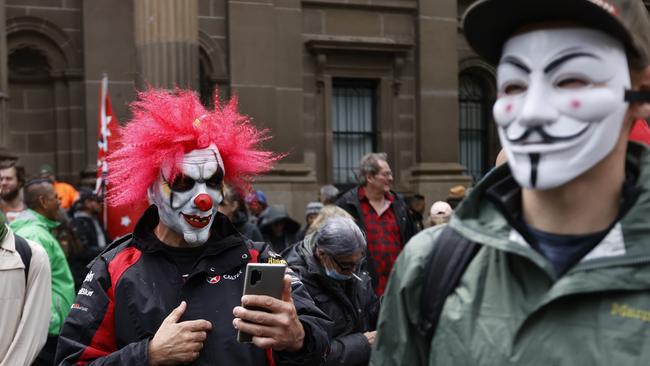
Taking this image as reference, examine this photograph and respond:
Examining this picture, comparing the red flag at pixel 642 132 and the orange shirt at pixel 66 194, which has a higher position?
the red flag at pixel 642 132

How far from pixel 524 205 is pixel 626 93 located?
0.32 metres

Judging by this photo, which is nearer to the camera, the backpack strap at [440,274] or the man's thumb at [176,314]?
the backpack strap at [440,274]

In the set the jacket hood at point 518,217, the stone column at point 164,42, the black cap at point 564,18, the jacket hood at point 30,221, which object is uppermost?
the stone column at point 164,42

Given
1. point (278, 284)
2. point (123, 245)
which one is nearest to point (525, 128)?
point (278, 284)

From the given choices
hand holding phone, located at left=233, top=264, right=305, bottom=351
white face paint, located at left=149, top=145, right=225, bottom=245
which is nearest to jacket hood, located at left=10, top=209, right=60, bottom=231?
white face paint, located at left=149, top=145, right=225, bottom=245

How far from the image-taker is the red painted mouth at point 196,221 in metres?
3.34

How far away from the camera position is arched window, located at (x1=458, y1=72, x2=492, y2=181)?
51.6ft

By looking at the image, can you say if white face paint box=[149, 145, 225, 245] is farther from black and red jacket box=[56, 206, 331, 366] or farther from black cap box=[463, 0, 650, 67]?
black cap box=[463, 0, 650, 67]

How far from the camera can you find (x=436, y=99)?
14625 mm

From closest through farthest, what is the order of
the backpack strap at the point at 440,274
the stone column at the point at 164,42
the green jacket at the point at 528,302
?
1. the green jacket at the point at 528,302
2. the backpack strap at the point at 440,274
3. the stone column at the point at 164,42

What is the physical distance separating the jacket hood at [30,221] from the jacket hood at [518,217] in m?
4.25

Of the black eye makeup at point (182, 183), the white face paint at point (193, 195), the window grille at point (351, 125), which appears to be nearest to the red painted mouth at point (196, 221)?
the white face paint at point (193, 195)

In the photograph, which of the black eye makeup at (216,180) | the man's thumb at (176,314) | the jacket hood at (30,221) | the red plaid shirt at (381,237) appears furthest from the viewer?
the red plaid shirt at (381,237)

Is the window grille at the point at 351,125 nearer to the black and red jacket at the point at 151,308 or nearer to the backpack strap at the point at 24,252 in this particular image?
the backpack strap at the point at 24,252
